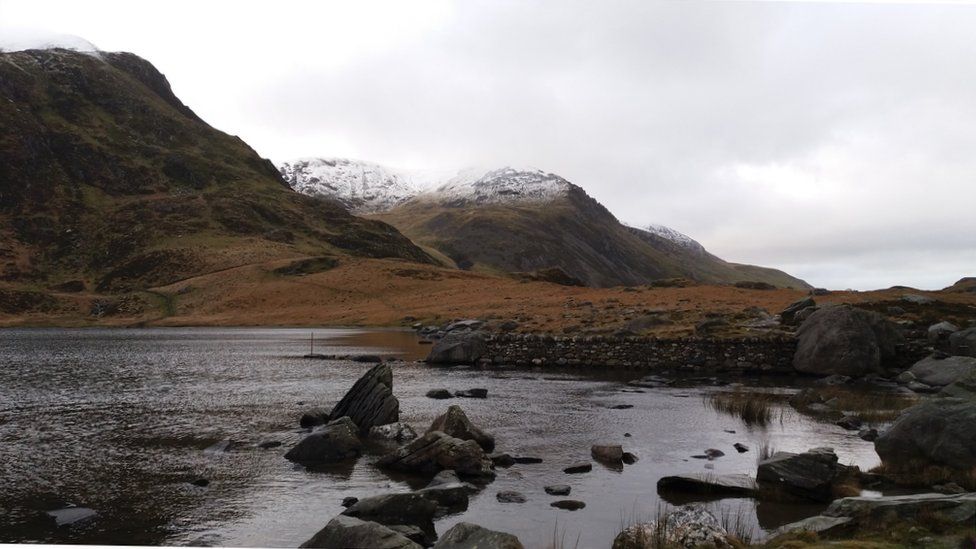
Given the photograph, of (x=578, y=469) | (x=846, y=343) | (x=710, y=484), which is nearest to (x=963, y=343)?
(x=846, y=343)

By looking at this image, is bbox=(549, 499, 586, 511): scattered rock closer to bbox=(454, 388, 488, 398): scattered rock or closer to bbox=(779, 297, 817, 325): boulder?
bbox=(454, 388, 488, 398): scattered rock

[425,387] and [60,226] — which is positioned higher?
[60,226]

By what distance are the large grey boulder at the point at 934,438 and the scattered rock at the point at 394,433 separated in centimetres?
1564

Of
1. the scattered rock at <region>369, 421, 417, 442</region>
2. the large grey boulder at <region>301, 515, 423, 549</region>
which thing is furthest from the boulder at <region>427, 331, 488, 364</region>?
the large grey boulder at <region>301, 515, 423, 549</region>

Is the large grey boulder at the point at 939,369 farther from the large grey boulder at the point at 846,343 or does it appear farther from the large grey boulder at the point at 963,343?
the large grey boulder at the point at 846,343

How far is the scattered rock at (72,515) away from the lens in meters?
13.7

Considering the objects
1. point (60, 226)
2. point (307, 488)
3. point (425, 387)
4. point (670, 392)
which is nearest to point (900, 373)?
point (670, 392)

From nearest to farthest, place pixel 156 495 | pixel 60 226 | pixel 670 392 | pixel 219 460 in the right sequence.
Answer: pixel 156 495
pixel 219 460
pixel 670 392
pixel 60 226

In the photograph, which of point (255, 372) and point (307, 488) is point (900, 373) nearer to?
point (307, 488)

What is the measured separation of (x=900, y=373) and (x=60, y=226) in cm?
21050

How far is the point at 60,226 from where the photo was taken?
17938cm

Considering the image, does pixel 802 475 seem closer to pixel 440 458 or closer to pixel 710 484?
pixel 710 484

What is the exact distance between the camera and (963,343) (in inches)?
1503

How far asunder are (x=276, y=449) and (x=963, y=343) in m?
41.6
